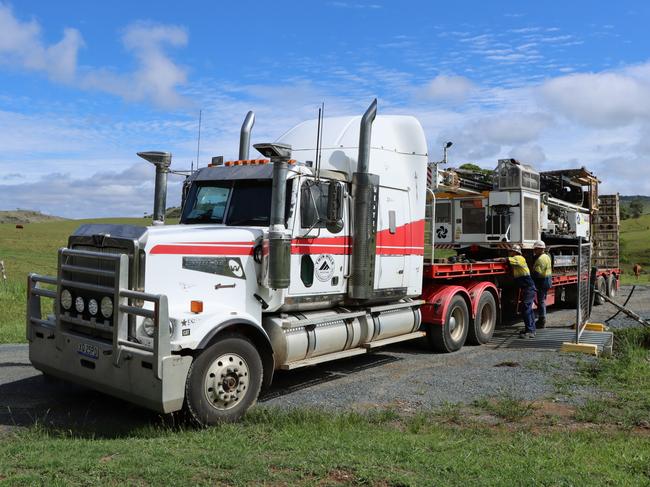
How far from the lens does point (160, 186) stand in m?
8.66

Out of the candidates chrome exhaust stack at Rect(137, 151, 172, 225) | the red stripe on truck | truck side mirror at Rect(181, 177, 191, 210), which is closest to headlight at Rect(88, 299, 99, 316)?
the red stripe on truck

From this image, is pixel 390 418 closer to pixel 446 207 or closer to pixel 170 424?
pixel 170 424

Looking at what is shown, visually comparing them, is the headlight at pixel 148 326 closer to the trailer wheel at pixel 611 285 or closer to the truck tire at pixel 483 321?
the truck tire at pixel 483 321

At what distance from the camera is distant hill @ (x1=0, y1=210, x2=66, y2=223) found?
327 ft

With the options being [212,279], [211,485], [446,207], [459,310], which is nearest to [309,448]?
[211,485]

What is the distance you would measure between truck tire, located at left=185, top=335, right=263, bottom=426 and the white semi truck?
1 cm

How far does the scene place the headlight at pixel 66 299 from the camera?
6.86m

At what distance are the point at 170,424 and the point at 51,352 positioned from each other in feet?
5.49

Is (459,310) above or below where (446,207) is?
below

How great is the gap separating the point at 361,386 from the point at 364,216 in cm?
227

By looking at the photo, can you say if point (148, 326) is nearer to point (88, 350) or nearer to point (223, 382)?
point (88, 350)

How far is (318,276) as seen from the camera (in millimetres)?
8164

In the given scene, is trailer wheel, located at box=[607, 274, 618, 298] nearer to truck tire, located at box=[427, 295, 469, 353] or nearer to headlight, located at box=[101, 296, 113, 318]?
truck tire, located at box=[427, 295, 469, 353]

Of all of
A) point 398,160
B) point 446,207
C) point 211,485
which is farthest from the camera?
point 446,207
